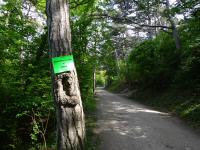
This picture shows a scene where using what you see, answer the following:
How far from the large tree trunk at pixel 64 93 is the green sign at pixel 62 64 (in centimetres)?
10

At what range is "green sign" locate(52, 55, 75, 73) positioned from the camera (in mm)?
3510

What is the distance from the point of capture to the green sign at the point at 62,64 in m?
3.51

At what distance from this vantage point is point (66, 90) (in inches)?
143

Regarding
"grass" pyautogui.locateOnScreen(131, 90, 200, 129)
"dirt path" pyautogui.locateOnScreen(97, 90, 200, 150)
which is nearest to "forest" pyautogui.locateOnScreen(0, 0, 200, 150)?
"grass" pyautogui.locateOnScreen(131, 90, 200, 129)

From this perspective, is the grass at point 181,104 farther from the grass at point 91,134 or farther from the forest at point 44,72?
the grass at point 91,134

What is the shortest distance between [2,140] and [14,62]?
2.16m

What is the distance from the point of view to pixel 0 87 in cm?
611

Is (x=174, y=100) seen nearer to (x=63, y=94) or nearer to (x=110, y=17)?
(x=110, y=17)

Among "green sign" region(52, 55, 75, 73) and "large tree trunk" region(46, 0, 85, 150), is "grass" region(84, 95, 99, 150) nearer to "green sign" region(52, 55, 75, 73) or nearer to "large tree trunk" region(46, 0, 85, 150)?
"large tree trunk" region(46, 0, 85, 150)

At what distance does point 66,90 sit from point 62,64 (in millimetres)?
397

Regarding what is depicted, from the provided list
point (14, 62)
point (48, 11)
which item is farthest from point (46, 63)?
point (48, 11)

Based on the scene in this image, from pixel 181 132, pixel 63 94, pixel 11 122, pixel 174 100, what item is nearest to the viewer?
pixel 63 94


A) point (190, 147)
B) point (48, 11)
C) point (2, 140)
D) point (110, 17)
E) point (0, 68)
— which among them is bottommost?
point (190, 147)

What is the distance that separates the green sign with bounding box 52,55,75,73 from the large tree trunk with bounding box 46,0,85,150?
100 millimetres
